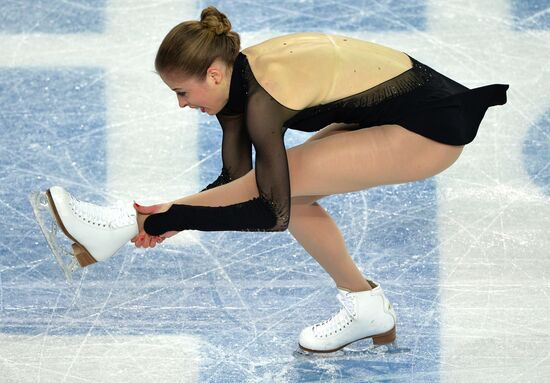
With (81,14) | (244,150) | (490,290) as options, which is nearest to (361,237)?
(490,290)

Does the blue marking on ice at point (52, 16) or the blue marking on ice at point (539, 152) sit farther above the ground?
the blue marking on ice at point (52, 16)

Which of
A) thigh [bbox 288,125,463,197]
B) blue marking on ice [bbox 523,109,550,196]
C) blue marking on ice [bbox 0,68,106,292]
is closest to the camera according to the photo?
thigh [bbox 288,125,463,197]

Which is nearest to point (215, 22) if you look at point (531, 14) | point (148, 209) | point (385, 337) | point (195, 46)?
point (195, 46)

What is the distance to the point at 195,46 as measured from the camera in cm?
329

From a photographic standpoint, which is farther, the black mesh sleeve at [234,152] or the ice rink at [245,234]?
the ice rink at [245,234]

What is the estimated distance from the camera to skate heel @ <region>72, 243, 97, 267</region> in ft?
12.1

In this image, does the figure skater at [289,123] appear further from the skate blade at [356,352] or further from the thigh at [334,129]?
the skate blade at [356,352]

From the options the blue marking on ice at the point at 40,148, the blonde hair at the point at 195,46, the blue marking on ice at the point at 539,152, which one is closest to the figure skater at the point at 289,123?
the blonde hair at the point at 195,46

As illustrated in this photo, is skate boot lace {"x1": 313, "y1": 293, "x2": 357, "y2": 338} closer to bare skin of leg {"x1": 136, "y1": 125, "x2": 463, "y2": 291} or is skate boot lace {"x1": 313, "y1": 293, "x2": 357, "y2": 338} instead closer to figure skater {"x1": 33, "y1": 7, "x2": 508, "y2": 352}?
figure skater {"x1": 33, "y1": 7, "x2": 508, "y2": 352}

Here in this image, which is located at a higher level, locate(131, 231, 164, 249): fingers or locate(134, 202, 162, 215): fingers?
locate(134, 202, 162, 215): fingers

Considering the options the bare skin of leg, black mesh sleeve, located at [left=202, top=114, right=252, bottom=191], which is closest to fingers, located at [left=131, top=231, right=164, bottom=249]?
the bare skin of leg

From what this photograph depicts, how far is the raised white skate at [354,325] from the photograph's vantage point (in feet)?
12.7

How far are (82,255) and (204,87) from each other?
71 cm

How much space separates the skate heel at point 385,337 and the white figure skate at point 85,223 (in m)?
0.89
